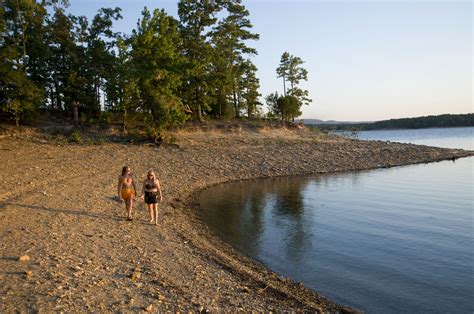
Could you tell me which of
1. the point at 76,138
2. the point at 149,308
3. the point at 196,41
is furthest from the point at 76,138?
the point at 149,308

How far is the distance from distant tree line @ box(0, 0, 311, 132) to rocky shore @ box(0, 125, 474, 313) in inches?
196

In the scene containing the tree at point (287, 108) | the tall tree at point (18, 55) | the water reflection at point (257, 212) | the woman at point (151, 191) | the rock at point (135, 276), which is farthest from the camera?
the tree at point (287, 108)

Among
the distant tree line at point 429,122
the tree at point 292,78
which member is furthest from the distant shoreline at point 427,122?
the tree at point 292,78

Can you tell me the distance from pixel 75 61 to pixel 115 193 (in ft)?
66.7

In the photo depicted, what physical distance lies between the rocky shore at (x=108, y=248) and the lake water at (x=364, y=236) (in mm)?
993

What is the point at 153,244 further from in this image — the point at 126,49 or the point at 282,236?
the point at 126,49

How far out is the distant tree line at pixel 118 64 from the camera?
28.2 m

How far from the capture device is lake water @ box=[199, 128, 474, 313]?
9.02m

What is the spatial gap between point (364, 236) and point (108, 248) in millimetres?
8853

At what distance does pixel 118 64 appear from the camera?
1133 inches

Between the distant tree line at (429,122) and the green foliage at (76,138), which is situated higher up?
the distant tree line at (429,122)

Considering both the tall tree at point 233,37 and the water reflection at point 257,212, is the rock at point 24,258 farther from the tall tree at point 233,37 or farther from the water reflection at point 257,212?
the tall tree at point 233,37

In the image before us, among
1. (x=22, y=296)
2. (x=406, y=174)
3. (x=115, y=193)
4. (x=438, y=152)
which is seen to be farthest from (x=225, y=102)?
(x=22, y=296)

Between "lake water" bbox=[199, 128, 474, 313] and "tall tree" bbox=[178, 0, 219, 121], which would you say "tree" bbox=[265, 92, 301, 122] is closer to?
"tall tree" bbox=[178, 0, 219, 121]
